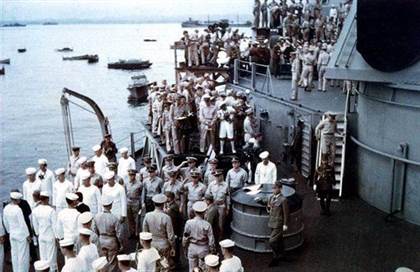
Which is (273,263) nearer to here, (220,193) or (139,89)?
(220,193)

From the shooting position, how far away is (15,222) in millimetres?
9195

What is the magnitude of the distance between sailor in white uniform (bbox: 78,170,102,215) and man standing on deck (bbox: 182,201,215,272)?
7.58 ft

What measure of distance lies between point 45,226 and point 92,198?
1.07m

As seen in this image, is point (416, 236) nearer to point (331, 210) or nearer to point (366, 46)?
point (331, 210)

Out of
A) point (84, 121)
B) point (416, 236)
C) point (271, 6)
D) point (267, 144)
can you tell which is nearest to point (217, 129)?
point (267, 144)

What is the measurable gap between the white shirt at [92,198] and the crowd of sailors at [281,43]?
9.30 meters

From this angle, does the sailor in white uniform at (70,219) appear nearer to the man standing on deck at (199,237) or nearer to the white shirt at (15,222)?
the white shirt at (15,222)

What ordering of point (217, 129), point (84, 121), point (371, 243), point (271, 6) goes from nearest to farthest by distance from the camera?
point (371, 243)
point (217, 129)
point (271, 6)
point (84, 121)

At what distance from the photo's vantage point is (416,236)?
413 inches

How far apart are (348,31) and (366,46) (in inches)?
86.4

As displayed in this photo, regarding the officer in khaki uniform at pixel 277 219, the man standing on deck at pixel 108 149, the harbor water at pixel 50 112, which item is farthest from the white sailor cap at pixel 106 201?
the harbor water at pixel 50 112

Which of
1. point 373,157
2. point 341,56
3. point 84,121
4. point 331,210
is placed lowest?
point 84,121

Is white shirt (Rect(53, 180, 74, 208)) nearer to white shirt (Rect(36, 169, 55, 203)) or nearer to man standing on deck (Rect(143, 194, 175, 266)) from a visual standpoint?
white shirt (Rect(36, 169, 55, 203))

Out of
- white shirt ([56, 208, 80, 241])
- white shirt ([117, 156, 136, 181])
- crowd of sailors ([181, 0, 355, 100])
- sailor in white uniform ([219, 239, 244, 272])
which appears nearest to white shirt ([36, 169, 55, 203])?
white shirt ([117, 156, 136, 181])
